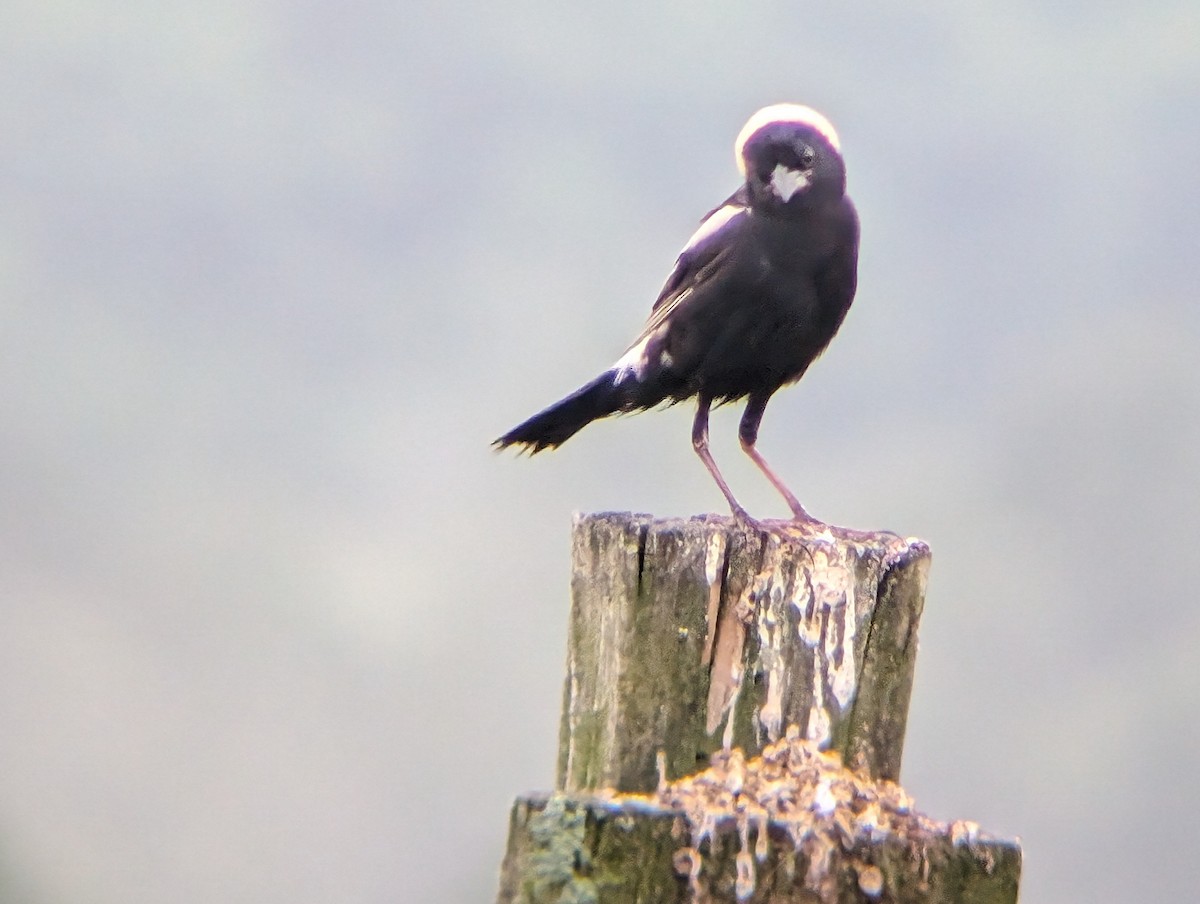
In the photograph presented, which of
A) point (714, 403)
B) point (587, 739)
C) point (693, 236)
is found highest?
point (693, 236)

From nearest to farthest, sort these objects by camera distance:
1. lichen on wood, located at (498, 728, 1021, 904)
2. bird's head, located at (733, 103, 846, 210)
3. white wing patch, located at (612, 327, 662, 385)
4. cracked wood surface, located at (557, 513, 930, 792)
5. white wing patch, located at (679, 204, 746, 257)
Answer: lichen on wood, located at (498, 728, 1021, 904) < cracked wood surface, located at (557, 513, 930, 792) < bird's head, located at (733, 103, 846, 210) < white wing patch, located at (679, 204, 746, 257) < white wing patch, located at (612, 327, 662, 385)

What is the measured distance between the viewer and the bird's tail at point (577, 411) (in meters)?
Answer: 5.04

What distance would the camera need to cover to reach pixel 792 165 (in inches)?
181

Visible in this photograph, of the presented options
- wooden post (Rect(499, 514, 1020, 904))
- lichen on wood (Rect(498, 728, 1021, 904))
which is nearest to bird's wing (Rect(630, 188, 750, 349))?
wooden post (Rect(499, 514, 1020, 904))

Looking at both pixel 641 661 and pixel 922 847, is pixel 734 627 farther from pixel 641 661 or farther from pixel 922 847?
pixel 922 847

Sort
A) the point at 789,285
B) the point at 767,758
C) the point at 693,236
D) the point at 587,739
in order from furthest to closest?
the point at 693,236 → the point at 789,285 → the point at 587,739 → the point at 767,758

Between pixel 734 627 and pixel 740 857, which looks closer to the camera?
pixel 740 857

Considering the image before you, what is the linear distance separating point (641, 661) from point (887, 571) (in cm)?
57

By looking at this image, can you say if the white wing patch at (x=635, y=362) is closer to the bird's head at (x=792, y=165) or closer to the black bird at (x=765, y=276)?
the black bird at (x=765, y=276)

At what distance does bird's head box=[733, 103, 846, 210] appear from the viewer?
4.60 m

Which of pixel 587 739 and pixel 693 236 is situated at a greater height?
pixel 693 236

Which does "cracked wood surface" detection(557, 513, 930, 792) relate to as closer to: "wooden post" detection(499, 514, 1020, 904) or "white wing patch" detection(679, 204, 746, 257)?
"wooden post" detection(499, 514, 1020, 904)

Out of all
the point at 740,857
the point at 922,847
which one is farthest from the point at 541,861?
the point at 922,847

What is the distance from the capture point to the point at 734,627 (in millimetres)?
2855
